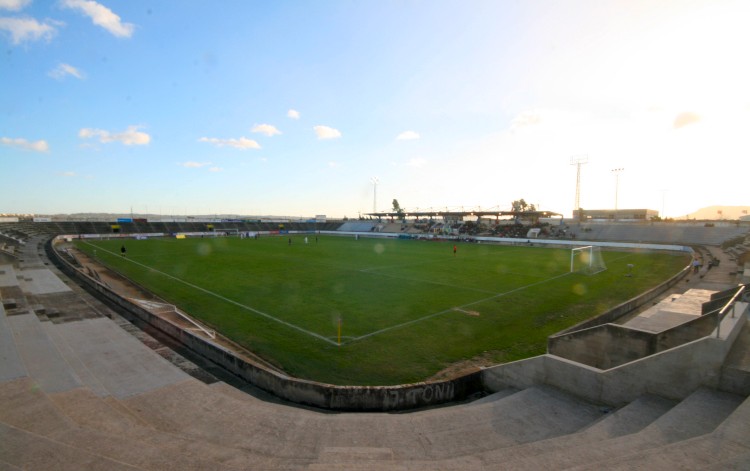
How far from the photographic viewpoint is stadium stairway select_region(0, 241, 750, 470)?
13.9ft

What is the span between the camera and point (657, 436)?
5.09 meters

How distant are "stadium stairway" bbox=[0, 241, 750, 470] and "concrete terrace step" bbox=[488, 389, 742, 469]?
18mm

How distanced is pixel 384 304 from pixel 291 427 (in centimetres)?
1169

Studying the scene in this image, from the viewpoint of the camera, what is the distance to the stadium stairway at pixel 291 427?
13.9 ft

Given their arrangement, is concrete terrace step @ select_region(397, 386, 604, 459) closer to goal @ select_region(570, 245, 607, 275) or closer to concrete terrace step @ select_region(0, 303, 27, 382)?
concrete terrace step @ select_region(0, 303, 27, 382)

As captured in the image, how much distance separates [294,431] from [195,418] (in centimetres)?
195

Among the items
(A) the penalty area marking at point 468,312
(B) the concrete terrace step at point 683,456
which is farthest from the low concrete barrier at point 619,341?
(A) the penalty area marking at point 468,312

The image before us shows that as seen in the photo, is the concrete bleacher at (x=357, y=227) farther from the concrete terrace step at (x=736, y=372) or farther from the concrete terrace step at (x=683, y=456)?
the concrete terrace step at (x=683, y=456)

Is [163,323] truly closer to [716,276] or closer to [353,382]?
[353,382]

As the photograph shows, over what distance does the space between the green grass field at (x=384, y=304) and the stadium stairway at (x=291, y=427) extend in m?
3.01

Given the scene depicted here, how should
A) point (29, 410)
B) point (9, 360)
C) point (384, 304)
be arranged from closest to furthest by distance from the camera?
point (29, 410) < point (9, 360) < point (384, 304)

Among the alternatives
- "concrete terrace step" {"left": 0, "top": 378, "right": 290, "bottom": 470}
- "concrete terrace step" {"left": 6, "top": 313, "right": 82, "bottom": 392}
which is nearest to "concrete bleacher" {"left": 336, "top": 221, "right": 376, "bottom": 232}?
"concrete terrace step" {"left": 6, "top": 313, "right": 82, "bottom": 392}

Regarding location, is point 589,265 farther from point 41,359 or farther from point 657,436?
point 41,359

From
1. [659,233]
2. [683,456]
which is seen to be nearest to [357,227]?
[659,233]
